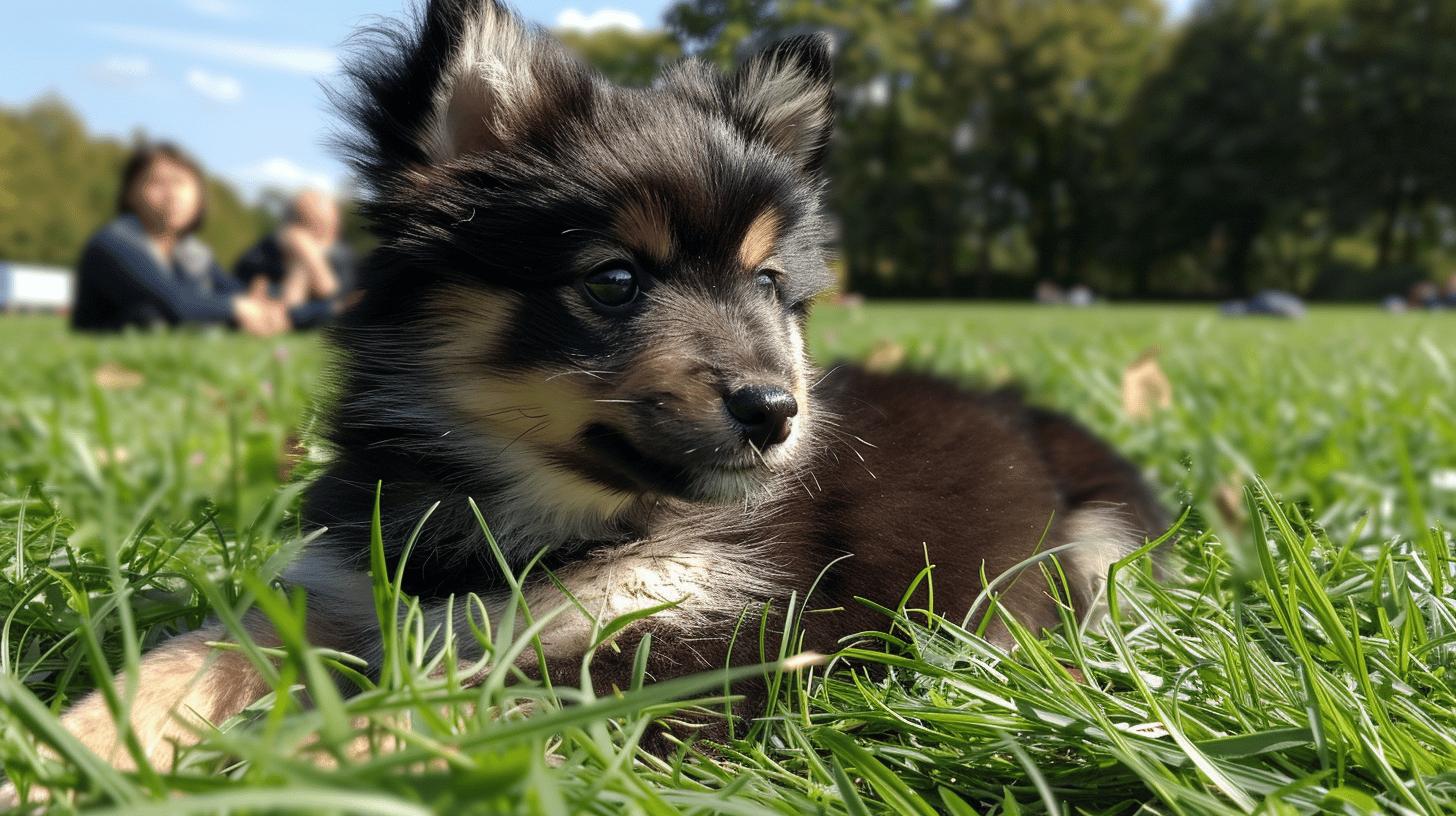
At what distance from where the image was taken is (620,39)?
3248mm

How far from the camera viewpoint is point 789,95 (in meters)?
2.64

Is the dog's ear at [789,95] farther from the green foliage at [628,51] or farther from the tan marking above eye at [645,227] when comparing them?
the tan marking above eye at [645,227]

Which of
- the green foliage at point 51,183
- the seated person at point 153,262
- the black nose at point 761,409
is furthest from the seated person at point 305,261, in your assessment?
the green foliage at point 51,183

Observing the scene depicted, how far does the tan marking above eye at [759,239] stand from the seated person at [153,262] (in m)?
10.7

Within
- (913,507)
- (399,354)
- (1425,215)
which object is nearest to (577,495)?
(399,354)

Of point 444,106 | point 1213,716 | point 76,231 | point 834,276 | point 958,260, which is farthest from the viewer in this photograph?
point 76,231

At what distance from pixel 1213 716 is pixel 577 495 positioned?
1.29 metres

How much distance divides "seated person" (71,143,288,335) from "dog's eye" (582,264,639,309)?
35.0 ft

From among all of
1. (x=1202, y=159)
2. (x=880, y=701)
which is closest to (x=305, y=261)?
(x=880, y=701)

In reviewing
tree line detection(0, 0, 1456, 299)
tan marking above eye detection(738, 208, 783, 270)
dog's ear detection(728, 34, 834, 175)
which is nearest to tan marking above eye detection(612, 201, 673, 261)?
tan marking above eye detection(738, 208, 783, 270)

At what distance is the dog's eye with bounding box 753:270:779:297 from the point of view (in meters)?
2.34

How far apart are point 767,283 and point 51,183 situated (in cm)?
7115

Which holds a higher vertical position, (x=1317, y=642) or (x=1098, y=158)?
(x=1098, y=158)

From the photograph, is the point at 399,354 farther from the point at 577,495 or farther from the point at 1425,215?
the point at 1425,215
